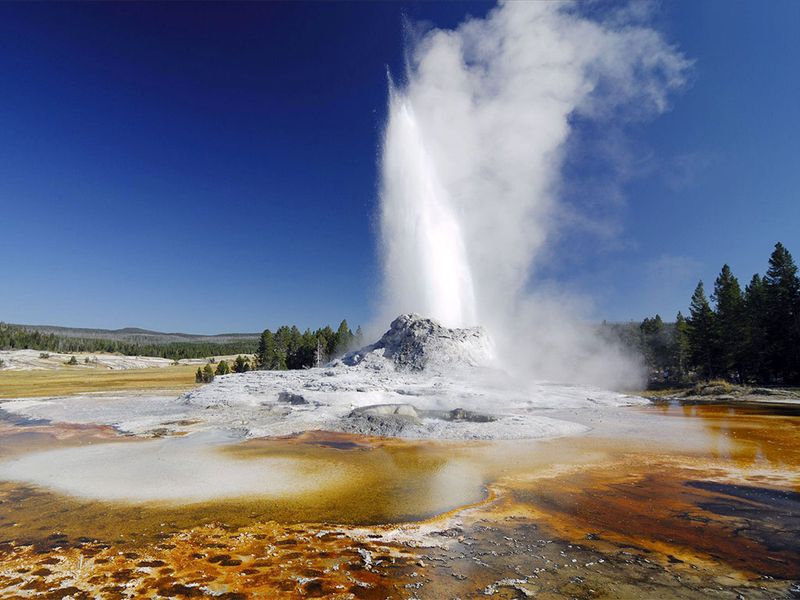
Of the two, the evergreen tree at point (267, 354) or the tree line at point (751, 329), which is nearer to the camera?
the tree line at point (751, 329)

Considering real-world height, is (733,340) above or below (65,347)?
above

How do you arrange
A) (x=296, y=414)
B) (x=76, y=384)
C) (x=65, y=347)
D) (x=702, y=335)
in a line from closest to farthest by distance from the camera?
(x=296, y=414) → (x=702, y=335) → (x=76, y=384) → (x=65, y=347)

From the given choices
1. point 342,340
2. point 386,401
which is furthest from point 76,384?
point 386,401

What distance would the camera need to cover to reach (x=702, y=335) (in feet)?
141

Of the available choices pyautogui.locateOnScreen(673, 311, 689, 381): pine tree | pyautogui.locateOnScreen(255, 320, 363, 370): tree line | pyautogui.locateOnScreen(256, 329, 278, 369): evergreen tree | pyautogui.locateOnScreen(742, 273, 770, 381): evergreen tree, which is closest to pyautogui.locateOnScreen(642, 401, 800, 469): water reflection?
pyautogui.locateOnScreen(742, 273, 770, 381): evergreen tree

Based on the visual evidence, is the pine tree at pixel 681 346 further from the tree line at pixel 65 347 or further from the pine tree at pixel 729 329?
the tree line at pixel 65 347

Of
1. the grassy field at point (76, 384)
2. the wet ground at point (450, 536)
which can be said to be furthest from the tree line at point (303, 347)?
the wet ground at point (450, 536)

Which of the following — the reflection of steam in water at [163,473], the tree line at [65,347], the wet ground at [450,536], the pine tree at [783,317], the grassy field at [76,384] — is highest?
the pine tree at [783,317]

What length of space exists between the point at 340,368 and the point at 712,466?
24.9 m

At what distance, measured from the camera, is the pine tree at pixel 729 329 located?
3919cm

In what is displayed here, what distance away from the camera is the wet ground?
5.45 meters

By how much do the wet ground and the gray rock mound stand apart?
Result: 789 inches

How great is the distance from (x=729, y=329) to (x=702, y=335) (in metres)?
3.17

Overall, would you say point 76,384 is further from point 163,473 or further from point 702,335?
point 702,335
